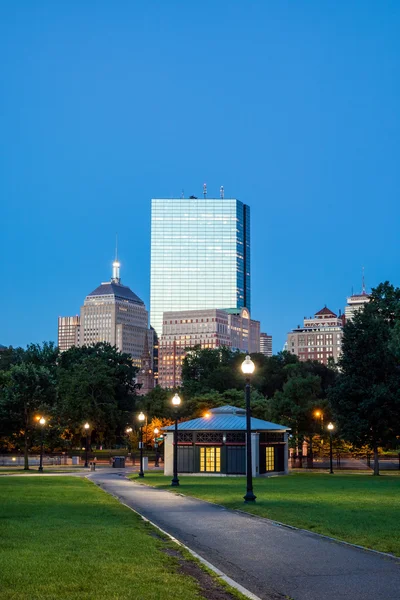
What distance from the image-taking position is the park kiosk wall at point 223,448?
6244cm

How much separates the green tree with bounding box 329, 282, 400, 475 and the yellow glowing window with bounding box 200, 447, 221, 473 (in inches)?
461

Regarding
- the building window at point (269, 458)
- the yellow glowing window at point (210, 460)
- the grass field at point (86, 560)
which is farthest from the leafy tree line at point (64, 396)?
the grass field at point (86, 560)

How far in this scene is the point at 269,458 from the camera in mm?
64188

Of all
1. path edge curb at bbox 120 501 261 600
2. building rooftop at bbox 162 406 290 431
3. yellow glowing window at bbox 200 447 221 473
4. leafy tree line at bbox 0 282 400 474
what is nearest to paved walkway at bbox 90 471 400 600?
path edge curb at bbox 120 501 261 600

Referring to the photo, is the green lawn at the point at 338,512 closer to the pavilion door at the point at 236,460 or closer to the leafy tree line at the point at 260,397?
the leafy tree line at the point at 260,397

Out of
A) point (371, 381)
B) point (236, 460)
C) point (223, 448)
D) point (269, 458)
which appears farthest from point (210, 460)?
point (371, 381)

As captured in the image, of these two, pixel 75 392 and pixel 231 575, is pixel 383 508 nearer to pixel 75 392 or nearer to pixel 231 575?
pixel 231 575

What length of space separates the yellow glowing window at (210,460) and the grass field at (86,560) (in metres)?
41.6

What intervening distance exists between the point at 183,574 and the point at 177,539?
4890 mm

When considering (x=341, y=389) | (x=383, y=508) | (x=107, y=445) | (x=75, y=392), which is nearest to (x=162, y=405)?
(x=75, y=392)

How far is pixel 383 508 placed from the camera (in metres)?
24.6

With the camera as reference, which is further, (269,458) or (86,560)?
(269,458)

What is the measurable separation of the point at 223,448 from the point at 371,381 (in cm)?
1472

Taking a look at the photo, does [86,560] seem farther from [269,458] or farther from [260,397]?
[260,397]
